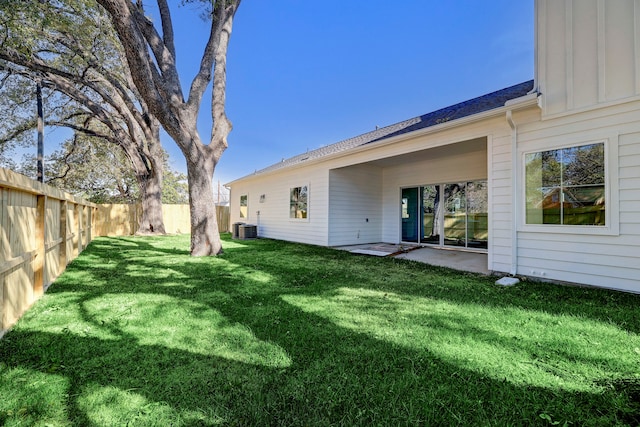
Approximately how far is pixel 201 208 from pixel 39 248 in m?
3.56

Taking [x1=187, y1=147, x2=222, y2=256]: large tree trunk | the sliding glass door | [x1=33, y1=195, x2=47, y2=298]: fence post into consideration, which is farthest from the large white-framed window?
[x1=33, y1=195, x2=47, y2=298]: fence post

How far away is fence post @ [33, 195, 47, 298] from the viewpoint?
11.5 ft

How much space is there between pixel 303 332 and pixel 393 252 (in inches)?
215

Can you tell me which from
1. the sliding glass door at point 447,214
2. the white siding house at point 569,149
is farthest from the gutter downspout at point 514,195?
the sliding glass door at point 447,214

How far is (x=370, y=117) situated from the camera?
17.1 m

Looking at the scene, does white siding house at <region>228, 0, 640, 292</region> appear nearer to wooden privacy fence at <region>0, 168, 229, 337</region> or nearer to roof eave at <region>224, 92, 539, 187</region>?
roof eave at <region>224, 92, 539, 187</region>

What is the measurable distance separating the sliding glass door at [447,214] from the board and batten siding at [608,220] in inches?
118

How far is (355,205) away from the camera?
9320 mm

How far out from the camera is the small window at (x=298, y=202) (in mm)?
9805

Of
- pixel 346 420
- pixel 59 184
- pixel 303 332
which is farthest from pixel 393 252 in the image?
pixel 59 184

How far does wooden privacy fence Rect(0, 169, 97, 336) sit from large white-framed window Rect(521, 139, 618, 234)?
22.5 ft

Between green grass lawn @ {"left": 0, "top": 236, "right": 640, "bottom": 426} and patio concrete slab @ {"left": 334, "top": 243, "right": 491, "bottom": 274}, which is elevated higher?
patio concrete slab @ {"left": 334, "top": 243, "right": 491, "bottom": 274}

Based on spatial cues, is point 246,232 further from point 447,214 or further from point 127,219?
point 447,214

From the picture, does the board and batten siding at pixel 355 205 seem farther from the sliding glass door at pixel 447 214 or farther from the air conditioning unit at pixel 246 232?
the air conditioning unit at pixel 246 232
